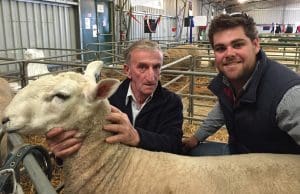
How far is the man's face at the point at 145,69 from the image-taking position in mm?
2012

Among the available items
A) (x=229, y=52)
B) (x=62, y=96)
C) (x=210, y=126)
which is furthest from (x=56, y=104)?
(x=210, y=126)

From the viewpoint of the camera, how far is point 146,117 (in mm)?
2064

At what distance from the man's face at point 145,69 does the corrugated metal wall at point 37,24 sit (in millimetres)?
5760

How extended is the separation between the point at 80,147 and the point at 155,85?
67 centimetres

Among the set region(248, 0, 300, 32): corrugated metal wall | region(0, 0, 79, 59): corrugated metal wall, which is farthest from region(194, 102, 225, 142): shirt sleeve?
region(248, 0, 300, 32): corrugated metal wall

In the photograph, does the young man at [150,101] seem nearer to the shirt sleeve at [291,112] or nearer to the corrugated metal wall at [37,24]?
the shirt sleeve at [291,112]

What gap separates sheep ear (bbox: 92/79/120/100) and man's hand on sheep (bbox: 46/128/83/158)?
0.21 m

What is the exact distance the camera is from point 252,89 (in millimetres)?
1740

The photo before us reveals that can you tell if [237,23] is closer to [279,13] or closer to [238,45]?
[238,45]

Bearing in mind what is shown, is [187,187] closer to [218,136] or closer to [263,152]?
[263,152]

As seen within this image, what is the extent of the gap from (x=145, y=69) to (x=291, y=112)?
89cm

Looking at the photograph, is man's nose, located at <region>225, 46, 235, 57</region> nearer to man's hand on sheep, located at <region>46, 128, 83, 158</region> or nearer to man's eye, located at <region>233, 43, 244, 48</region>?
man's eye, located at <region>233, 43, 244, 48</region>

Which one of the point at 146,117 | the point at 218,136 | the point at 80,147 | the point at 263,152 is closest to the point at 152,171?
the point at 80,147

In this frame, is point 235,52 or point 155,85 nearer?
point 235,52
